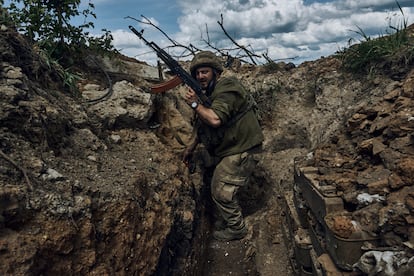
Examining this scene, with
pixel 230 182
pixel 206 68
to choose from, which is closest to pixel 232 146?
pixel 230 182

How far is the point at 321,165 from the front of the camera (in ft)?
12.2

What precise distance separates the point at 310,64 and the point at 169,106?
2958mm

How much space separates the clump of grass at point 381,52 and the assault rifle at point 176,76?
241 centimetres

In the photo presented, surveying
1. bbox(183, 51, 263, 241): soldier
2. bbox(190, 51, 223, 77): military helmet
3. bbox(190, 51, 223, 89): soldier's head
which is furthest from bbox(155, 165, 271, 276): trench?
bbox(190, 51, 223, 77): military helmet

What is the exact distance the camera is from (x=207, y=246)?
4.47 metres

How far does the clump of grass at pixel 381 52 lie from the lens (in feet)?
15.4

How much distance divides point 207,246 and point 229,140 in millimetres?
1285

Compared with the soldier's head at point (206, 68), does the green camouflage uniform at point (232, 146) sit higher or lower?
lower

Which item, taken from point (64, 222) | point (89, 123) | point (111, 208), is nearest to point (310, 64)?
point (89, 123)

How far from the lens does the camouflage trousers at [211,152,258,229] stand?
14.4 ft

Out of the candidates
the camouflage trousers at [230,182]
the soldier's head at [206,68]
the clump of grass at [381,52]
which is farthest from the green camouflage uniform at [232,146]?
the clump of grass at [381,52]

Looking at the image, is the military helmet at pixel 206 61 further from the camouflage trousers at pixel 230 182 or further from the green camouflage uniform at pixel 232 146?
the camouflage trousers at pixel 230 182

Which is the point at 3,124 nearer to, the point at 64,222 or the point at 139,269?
the point at 64,222

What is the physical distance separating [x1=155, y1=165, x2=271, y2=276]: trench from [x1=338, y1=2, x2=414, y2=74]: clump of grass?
6.78ft
